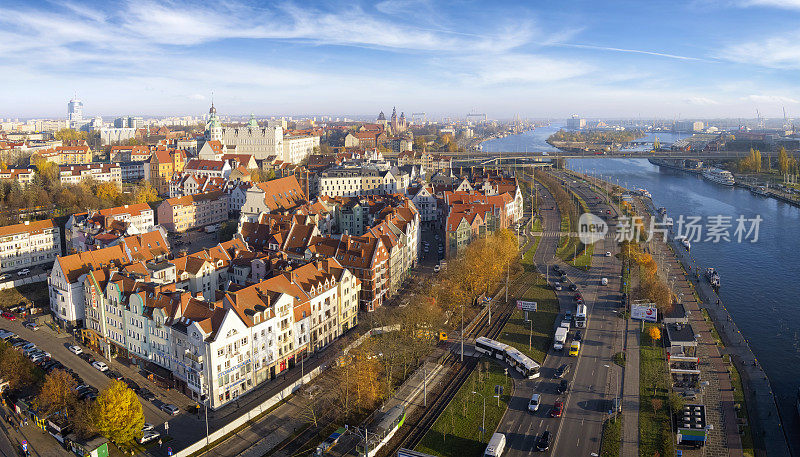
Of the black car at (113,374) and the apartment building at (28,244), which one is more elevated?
the apartment building at (28,244)

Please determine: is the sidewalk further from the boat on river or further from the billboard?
the boat on river

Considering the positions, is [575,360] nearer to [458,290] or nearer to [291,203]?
[458,290]

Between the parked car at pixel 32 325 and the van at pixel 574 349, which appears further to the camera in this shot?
the parked car at pixel 32 325

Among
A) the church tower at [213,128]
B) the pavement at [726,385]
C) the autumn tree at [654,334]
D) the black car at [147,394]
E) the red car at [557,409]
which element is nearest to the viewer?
→ the pavement at [726,385]

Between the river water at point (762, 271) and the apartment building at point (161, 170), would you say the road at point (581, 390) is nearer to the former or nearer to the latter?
the river water at point (762, 271)

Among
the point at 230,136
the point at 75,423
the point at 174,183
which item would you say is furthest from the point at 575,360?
the point at 230,136

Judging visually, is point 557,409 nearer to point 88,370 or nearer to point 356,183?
point 88,370

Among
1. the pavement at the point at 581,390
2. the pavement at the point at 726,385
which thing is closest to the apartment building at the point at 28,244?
the pavement at the point at 581,390

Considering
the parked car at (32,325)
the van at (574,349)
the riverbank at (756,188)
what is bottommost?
the parked car at (32,325)
